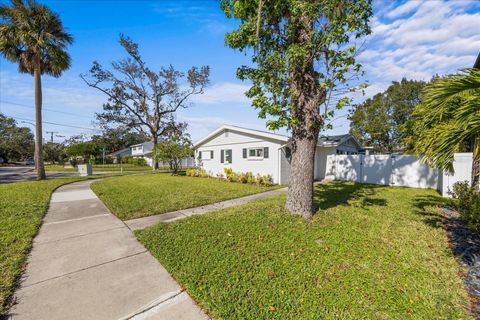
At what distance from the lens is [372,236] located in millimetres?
4371

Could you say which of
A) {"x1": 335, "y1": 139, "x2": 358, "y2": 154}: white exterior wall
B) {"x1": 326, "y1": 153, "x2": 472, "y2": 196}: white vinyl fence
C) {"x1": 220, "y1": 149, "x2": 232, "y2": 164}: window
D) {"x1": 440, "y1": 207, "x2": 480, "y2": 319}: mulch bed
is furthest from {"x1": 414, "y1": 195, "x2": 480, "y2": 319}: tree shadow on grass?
{"x1": 220, "y1": 149, "x2": 232, "y2": 164}: window

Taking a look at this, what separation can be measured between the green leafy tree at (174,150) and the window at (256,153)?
6679 millimetres

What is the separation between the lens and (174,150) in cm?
1789

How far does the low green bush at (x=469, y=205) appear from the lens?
15.0 ft

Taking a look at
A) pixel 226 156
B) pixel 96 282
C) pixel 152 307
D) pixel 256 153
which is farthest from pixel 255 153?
pixel 152 307

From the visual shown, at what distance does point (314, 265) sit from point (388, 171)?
11443 mm

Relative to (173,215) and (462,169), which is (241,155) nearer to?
(173,215)

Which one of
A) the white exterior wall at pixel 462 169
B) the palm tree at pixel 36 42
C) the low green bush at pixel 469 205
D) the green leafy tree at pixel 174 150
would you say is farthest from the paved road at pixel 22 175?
the white exterior wall at pixel 462 169

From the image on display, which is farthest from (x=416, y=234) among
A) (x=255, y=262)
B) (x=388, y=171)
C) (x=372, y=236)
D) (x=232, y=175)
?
(x=232, y=175)

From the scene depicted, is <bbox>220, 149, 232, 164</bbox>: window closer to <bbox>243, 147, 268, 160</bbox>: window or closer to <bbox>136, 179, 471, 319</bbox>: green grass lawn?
<bbox>243, 147, 268, 160</bbox>: window

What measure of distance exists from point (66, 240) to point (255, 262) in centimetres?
403

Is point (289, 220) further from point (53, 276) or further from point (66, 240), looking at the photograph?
point (66, 240)

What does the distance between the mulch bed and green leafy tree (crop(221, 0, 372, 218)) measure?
281 centimetres

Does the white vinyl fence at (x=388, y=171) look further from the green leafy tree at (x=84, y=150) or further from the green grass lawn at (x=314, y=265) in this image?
the green leafy tree at (x=84, y=150)
